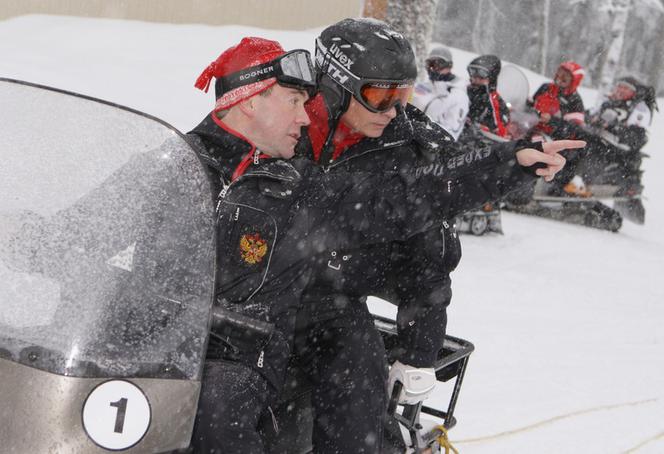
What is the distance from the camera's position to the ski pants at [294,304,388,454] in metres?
2.79

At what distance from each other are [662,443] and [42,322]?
3.96 meters

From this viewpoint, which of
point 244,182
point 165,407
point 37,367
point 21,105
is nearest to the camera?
point 37,367

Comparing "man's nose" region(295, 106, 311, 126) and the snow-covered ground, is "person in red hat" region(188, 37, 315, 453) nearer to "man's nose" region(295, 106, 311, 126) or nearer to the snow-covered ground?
"man's nose" region(295, 106, 311, 126)

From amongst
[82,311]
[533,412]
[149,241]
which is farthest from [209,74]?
[533,412]

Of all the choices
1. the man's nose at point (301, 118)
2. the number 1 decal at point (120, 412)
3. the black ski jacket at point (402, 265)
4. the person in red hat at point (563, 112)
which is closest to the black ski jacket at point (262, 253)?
the man's nose at point (301, 118)

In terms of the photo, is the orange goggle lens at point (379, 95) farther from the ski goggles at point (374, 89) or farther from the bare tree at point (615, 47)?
the bare tree at point (615, 47)

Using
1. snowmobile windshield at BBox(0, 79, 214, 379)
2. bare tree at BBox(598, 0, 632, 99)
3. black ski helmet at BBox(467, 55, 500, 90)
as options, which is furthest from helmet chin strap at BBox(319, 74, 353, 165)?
bare tree at BBox(598, 0, 632, 99)

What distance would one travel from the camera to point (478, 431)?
15.6 ft

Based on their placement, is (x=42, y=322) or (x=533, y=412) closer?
(x=42, y=322)

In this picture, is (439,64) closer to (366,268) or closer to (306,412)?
(366,268)

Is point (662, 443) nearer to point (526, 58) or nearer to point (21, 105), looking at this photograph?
point (21, 105)

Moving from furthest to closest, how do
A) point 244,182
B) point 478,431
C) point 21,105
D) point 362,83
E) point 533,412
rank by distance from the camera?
point 533,412, point 478,431, point 362,83, point 244,182, point 21,105

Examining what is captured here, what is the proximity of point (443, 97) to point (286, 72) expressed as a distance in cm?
753

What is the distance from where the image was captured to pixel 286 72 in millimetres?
2682
